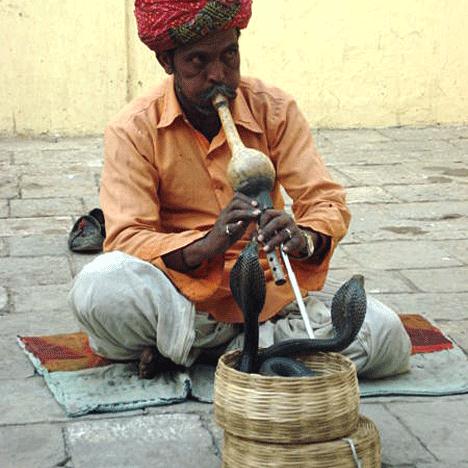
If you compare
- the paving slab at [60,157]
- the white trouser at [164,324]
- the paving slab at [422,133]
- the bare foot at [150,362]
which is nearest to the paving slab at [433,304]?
the white trouser at [164,324]

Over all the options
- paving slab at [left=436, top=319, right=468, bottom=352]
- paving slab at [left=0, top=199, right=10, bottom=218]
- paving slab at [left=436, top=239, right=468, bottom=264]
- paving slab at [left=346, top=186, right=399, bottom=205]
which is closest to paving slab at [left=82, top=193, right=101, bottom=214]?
paving slab at [left=0, top=199, right=10, bottom=218]

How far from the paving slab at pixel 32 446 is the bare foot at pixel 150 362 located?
0.36 metres

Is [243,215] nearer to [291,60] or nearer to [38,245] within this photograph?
[38,245]

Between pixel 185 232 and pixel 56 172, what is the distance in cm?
390

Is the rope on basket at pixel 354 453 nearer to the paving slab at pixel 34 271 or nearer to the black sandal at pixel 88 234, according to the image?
the paving slab at pixel 34 271

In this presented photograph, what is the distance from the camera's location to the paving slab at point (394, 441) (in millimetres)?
2887

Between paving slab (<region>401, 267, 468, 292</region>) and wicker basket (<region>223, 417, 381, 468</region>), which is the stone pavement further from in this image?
wicker basket (<region>223, 417, 381, 468</region>)

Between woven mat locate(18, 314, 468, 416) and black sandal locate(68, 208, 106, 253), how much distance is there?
4.45 ft

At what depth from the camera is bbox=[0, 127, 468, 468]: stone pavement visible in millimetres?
2963

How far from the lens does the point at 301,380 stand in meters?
2.44

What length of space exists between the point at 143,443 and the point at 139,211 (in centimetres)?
64

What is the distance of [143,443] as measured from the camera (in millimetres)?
2979

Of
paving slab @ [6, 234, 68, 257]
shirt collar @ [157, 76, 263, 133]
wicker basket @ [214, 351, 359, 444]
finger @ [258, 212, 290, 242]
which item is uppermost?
shirt collar @ [157, 76, 263, 133]

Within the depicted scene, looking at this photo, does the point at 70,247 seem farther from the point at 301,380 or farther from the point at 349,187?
the point at 301,380
